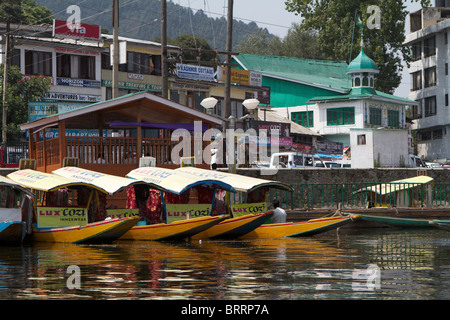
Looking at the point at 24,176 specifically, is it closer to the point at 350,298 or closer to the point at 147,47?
the point at 350,298

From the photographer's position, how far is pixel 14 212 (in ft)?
69.7

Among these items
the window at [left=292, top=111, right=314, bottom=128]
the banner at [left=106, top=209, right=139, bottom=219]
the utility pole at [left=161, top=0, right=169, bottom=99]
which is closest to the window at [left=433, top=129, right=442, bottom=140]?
the window at [left=292, top=111, right=314, bottom=128]

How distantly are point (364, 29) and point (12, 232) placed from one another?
160ft

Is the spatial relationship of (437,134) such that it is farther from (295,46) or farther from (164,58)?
(164,58)

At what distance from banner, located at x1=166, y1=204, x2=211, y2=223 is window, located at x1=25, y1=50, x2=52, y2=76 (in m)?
24.2

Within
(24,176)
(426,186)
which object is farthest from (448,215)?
(24,176)

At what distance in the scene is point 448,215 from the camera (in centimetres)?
2898

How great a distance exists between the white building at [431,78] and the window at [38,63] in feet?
109

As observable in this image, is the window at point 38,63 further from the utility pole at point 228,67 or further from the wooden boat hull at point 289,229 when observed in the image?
the wooden boat hull at point 289,229

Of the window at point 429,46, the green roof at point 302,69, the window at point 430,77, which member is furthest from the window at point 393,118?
the window at point 429,46

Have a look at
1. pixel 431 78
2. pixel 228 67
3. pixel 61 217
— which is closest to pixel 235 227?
pixel 61 217

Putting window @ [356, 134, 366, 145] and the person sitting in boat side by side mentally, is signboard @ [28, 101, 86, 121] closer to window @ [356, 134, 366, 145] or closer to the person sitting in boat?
window @ [356, 134, 366, 145]

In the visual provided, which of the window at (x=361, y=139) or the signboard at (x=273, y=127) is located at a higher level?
the signboard at (x=273, y=127)

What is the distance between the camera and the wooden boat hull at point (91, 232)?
20875 millimetres
